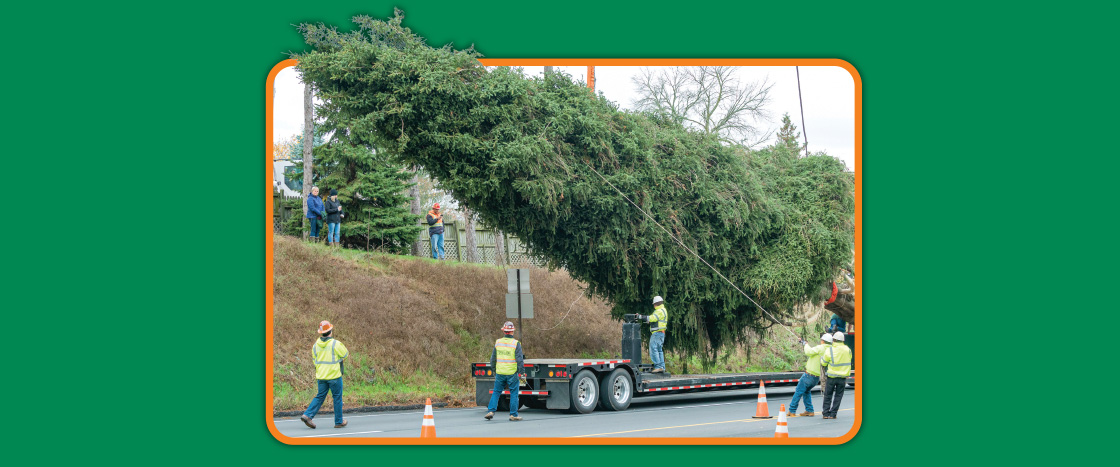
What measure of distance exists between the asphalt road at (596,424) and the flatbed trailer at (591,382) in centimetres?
25

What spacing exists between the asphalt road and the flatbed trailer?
251 millimetres

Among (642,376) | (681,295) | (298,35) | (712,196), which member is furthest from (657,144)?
(298,35)

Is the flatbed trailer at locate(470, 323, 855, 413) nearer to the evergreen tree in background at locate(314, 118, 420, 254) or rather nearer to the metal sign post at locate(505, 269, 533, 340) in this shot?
the metal sign post at locate(505, 269, 533, 340)

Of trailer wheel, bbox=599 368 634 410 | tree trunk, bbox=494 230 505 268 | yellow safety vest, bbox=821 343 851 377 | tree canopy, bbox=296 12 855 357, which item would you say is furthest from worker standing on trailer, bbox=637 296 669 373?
tree trunk, bbox=494 230 505 268

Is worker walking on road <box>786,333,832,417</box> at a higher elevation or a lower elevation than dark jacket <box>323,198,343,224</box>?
lower

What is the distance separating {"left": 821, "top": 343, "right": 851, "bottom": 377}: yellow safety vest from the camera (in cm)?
1408

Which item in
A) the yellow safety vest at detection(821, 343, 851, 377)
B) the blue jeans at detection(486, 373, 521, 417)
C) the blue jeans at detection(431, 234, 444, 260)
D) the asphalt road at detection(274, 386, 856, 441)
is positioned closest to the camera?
the asphalt road at detection(274, 386, 856, 441)

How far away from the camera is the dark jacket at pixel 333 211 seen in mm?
21172

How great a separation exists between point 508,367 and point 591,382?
6.43ft

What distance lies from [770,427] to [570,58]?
7020mm

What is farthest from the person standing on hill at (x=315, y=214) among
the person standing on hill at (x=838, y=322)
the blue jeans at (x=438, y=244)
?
the person standing on hill at (x=838, y=322)

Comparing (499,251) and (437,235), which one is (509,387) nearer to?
(437,235)

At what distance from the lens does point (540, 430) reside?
42.1ft

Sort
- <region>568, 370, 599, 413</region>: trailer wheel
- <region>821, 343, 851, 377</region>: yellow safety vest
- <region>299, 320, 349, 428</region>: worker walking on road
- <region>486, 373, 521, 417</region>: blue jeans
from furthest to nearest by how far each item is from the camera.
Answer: <region>568, 370, 599, 413</region>: trailer wheel
<region>486, 373, 521, 417</region>: blue jeans
<region>821, 343, 851, 377</region>: yellow safety vest
<region>299, 320, 349, 428</region>: worker walking on road
